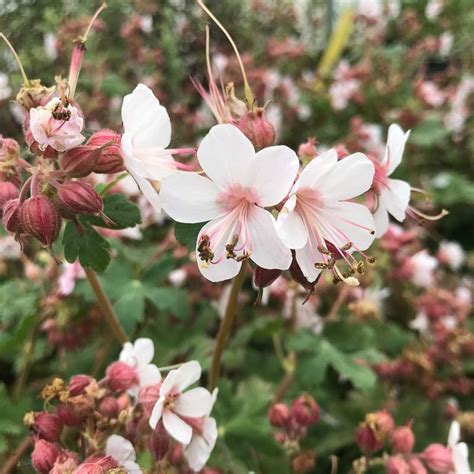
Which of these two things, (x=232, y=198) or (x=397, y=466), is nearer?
(x=232, y=198)

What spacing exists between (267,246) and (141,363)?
0.83ft

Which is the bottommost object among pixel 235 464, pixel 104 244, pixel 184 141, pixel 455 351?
pixel 455 351

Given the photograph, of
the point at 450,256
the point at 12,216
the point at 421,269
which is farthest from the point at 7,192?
the point at 450,256

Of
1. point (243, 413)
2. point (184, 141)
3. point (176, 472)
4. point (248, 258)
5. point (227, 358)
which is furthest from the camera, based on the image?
point (184, 141)

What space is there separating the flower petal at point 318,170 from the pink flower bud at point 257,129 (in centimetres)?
9

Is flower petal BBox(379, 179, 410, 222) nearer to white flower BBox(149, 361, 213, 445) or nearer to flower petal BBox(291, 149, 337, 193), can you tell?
flower petal BBox(291, 149, 337, 193)

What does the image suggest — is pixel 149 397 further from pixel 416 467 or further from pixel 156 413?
pixel 416 467

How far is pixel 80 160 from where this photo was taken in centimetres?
66

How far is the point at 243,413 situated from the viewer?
1.02 metres

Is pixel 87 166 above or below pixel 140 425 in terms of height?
above

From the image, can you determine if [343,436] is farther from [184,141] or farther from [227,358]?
[184,141]

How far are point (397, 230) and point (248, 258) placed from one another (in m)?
0.76

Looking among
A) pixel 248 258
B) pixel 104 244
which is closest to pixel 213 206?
pixel 248 258

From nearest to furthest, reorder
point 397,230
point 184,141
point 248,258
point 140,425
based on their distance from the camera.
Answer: point 248,258 < point 140,425 < point 397,230 < point 184,141
